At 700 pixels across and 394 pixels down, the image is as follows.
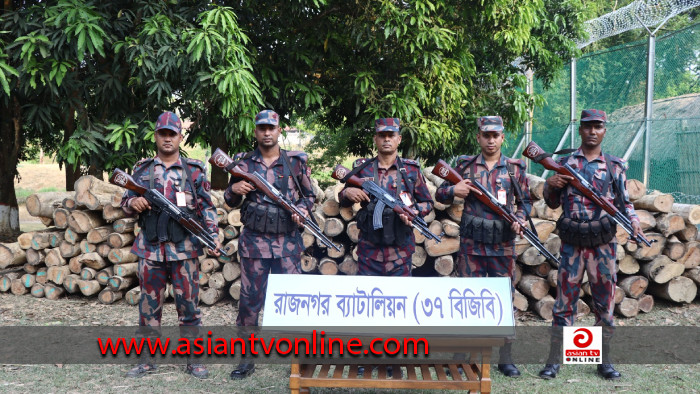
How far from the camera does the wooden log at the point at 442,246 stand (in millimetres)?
5824

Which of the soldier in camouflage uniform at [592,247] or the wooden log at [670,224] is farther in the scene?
the wooden log at [670,224]

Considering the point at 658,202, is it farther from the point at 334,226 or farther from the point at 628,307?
the point at 334,226

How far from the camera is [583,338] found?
4391mm

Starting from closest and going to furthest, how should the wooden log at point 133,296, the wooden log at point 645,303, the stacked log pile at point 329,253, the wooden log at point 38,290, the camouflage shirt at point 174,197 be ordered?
the camouflage shirt at point 174,197, the stacked log pile at point 329,253, the wooden log at point 645,303, the wooden log at point 133,296, the wooden log at point 38,290

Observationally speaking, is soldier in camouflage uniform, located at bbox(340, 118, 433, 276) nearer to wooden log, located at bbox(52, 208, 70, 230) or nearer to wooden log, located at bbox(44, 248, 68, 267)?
wooden log, located at bbox(52, 208, 70, 230)

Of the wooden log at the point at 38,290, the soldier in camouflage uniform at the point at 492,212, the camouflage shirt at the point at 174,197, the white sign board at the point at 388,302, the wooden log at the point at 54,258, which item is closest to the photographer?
the white sign board at the point at 388,302

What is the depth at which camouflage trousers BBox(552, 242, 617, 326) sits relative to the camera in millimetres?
4285

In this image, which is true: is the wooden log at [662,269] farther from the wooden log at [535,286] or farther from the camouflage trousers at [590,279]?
the camouflage trousers at [590,279]

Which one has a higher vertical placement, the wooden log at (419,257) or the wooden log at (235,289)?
the wooden log at (419,257)

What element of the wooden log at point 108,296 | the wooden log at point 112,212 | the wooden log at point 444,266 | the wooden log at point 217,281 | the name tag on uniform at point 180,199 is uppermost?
the name tag on uniform at point 180,199

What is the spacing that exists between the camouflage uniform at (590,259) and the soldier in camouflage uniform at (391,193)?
1.14m

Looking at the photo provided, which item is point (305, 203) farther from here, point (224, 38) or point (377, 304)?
point (224, 38)

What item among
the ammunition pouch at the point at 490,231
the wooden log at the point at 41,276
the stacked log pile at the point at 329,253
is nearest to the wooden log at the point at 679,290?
the stacked log pile at the point at 329,253

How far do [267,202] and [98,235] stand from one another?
2.83 meters
